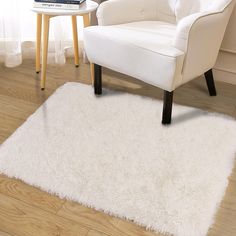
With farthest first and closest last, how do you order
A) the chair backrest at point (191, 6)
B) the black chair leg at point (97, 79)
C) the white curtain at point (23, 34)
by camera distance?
the white curtain at point (23, 34), the black chair leg at point (97, 79), the chair backrest at point (191, 6)

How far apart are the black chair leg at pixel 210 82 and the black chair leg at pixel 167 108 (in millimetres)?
406

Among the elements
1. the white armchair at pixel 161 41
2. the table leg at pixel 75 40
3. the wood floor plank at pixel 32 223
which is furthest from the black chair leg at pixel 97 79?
the wood floor plank at pixel 32 223

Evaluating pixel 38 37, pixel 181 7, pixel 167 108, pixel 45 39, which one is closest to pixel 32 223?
A: pixel 167 108

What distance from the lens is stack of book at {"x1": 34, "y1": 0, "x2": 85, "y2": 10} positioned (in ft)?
6.79

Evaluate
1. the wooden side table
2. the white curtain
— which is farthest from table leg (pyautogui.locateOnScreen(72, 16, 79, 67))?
the white curtain

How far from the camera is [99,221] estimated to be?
1480 mm

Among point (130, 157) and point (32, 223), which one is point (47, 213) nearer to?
point (32, 223)

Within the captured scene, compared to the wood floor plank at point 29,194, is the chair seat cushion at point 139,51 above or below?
above

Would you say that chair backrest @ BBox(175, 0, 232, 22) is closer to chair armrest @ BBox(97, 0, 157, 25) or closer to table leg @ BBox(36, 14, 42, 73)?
chair armrest @ BBox(97, 0, 157, 25)

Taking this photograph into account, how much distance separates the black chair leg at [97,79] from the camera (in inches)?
85.8

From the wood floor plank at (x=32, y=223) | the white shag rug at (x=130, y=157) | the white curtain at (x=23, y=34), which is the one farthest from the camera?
the white curtain at (x=23, y=34)

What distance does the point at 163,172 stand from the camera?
5.57 feet

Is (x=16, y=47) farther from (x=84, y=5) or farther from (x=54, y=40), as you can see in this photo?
(x=84, y=5)

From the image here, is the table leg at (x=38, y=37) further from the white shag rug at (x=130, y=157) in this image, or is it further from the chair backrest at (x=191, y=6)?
the chair backrest at (x=191, y=6)
